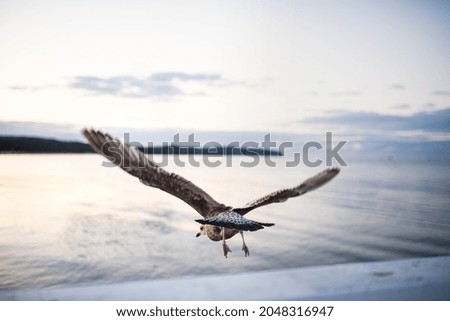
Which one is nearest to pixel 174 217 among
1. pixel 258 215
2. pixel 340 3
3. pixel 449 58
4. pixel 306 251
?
pixel 258 215

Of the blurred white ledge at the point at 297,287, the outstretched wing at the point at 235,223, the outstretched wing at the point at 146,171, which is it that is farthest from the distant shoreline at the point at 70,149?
the outstretched wing at the point at 235,223

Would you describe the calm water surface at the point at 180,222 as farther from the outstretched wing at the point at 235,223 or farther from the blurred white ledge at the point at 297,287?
the outstretched wing at the point at 235,223

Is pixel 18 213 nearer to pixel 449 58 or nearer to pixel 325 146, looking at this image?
pixel 325 146

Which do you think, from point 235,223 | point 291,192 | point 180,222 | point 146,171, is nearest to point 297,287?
point 291,192

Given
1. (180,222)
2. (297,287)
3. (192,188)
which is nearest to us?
(192,188)

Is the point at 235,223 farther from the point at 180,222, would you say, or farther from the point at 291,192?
the point at 180,222

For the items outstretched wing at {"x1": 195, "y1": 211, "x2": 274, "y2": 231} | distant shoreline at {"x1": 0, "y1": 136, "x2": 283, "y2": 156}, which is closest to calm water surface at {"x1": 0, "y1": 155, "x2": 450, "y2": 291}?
distant shoreline at {"x1": 0, "y1": 136, "x2": 283, "y2": 156}
